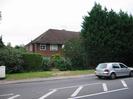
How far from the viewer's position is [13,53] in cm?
3108

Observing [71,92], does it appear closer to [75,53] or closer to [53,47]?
[75,53]

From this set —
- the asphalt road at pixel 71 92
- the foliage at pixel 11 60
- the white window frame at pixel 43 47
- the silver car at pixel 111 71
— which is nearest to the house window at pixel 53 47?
the white window frame at pixel 43 47

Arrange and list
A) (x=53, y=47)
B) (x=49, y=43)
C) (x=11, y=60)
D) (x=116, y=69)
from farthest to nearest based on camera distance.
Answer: (x=53, y=47)
(x=49, y=43)
(x=11, y=60)
(x=116, y=69)

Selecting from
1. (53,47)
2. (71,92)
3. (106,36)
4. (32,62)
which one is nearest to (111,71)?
(71,92)

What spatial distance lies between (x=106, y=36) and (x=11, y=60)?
574 inches

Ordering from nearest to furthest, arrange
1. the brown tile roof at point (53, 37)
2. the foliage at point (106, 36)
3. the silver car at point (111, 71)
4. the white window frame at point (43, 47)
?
the silver car at point (111, 71), the foliage at point (106, 36), the white window frame at point (43, 47), the brown tile roof at point (53, 37)

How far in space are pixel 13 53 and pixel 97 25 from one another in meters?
14.2

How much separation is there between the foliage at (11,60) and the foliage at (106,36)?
11755mm

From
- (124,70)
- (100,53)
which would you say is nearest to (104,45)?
(100,53)

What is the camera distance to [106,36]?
37.7 meters

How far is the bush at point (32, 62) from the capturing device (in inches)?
1305

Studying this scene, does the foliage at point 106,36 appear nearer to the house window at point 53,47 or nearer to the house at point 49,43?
the house at point 49,43

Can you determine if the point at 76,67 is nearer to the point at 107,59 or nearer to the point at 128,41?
the point at 107,59

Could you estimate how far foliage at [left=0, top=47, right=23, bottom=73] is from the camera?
98.3ft
